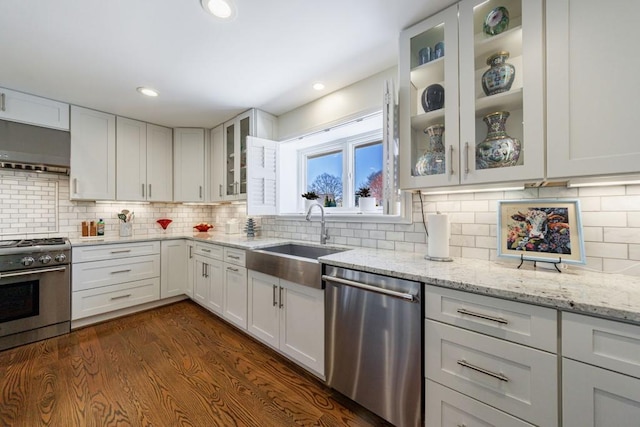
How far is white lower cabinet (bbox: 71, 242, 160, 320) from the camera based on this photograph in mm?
2473

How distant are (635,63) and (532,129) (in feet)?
1.16

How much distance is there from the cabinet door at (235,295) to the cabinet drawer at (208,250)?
7.3 inches

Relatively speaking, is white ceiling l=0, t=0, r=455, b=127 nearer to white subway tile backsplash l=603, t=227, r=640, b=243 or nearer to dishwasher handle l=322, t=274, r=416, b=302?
white subway tile backsplash l=603, t=227, r=640, b=243

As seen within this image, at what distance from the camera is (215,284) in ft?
8.67

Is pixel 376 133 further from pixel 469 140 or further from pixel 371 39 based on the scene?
pixel 469 140

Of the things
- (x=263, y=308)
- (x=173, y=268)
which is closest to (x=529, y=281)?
(x=263, y=308)

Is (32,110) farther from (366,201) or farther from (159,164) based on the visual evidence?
(366,201)

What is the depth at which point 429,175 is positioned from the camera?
1.45m

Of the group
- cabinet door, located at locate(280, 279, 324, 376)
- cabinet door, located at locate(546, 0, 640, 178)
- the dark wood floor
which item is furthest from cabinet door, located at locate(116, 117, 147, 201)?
cabinet door, located at locate(546, 0, 640, 178)

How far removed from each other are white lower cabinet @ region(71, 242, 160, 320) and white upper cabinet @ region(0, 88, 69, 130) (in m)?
1.33

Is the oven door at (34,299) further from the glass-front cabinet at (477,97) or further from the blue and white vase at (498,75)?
the blue and white vase at (498,75)

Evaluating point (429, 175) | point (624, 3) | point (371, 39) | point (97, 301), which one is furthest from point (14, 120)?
point (624, 3)

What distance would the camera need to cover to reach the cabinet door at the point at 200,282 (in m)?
2.81

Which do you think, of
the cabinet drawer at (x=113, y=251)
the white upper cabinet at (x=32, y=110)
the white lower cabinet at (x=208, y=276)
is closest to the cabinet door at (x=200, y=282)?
the white lower cabinet at (x=208, y=276)
